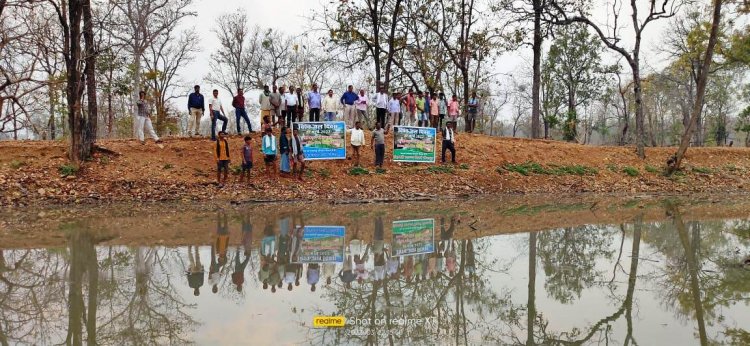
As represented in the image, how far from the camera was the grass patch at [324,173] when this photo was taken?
50.0 ft

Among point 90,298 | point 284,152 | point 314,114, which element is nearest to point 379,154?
point 314,114

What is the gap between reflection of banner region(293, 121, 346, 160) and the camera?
1563 centimetres

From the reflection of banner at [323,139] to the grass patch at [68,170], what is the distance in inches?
257

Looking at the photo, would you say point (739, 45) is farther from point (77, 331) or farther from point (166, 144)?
point (77, 331)

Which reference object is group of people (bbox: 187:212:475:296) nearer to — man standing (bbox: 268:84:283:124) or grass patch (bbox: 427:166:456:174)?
grass patch (bbox: 427:166:456:174)

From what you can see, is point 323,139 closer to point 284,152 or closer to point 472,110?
point 284,152

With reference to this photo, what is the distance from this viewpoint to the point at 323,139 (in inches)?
623

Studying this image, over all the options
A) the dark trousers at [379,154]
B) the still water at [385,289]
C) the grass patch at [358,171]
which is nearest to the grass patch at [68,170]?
the still water at [385,289]

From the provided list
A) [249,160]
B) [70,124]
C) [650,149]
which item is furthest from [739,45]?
[70,124]

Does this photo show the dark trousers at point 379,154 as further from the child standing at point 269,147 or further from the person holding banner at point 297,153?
the child standing at point 269,147

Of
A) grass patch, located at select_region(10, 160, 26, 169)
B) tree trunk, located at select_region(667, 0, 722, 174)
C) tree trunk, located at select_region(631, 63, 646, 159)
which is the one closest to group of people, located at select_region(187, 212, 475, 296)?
grass patch, located at select_region(10, 160, 26, 169)

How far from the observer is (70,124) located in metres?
13.7

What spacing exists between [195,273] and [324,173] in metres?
9.36

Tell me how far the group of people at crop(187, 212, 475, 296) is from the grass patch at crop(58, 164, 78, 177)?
7634 millimetres
